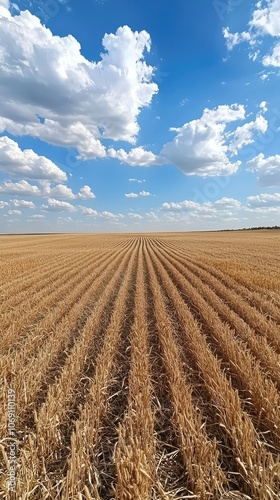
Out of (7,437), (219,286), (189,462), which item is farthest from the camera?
(219,286)

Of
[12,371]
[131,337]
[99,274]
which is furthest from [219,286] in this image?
[12,371]

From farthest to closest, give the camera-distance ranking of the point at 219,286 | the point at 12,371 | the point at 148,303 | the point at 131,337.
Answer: the point at 219,286 → the point at 148,303 → the point at 131,337 → the point at 12,371

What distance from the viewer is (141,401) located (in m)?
3.73

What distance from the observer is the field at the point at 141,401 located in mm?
2654

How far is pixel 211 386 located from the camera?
4230 mm

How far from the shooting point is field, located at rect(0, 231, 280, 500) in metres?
2.65

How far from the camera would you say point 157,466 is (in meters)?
2.86

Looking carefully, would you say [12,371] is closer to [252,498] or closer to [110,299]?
[252,498]

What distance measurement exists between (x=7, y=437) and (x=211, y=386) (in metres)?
3.02

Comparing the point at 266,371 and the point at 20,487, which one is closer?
the point at 20,487

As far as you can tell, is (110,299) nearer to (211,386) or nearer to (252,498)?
(211,386)

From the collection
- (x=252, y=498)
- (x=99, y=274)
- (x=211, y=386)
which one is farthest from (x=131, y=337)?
(x=99, y=274)

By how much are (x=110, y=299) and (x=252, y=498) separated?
26.1 feet

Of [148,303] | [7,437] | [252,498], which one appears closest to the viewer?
[252,498]
